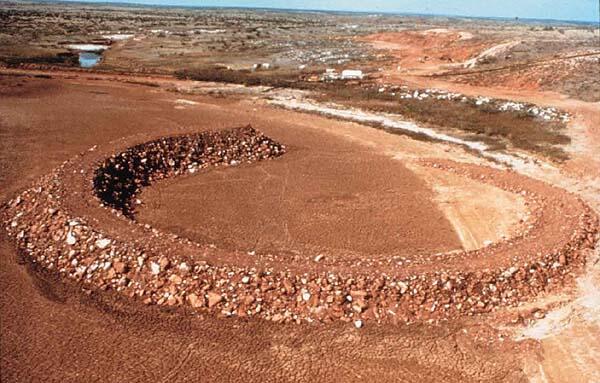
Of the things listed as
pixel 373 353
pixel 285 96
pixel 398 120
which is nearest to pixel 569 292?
pixel 373 353

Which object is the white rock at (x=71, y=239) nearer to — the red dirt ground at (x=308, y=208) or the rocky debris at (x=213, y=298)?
the red dirt ground at (x=308, y=208)

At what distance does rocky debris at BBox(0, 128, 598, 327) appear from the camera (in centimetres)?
1190

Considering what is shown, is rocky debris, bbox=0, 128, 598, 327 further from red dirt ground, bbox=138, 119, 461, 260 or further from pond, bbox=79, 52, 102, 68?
pond, bbox=79, 52, 102, 68

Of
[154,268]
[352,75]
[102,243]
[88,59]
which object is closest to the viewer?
→ [154,268]

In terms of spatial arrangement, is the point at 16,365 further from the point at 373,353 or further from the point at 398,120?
the point at 398,120


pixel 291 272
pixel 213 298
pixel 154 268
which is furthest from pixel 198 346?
pixel 291 272

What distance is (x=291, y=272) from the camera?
40.4 ft

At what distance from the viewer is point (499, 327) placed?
1176 centimetres

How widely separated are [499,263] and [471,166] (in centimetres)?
989

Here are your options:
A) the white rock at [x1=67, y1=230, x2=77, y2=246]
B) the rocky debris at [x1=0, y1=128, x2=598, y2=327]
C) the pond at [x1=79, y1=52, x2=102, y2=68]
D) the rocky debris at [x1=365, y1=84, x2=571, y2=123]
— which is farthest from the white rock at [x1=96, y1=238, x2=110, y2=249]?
the pond at [x1=79, y1=52, x2=102, y2=68]

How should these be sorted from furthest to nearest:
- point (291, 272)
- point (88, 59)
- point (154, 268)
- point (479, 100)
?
point (88, 59) → point (479, 100) → point (154, 268) → point (291, 272)

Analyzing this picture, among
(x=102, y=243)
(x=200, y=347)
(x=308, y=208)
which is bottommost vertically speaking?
(x=200, y=347)

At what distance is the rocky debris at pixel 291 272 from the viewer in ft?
39.0

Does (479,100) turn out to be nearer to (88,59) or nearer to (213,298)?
(213,298)
